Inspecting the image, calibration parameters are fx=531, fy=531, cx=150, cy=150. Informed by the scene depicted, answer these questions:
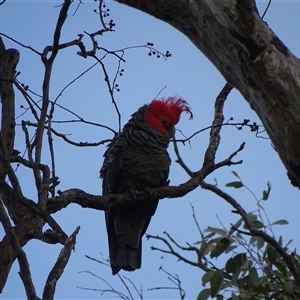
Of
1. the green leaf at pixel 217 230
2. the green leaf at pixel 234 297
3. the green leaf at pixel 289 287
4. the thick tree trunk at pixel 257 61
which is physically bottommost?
the green leaf at pixel 289 287

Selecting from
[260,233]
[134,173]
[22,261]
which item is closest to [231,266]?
[260,233]

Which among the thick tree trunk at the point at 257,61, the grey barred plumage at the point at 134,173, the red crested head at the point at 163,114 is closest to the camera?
the thick tree trunk at the point at 257,61

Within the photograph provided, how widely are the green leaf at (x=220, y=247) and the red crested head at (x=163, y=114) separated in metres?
2.30

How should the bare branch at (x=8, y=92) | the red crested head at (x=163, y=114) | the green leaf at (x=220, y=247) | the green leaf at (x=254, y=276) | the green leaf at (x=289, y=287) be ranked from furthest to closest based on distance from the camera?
the red crested head at (x=163, y=114) → the bare branch at (x=8, y=92) → the green leaf at (x=220, y=247) → the green leaf at (x=254, y=276) → the green leaf at (x=289, y=287)

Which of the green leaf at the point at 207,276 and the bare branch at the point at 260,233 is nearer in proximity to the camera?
the bare branch at the point at 260,233

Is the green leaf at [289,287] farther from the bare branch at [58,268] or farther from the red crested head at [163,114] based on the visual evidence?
the red crested head at [163,114]

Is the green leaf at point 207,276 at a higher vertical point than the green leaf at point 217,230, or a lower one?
lower

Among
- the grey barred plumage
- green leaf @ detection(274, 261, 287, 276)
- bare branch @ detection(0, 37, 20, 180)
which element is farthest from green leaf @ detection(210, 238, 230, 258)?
the grey barred plumage

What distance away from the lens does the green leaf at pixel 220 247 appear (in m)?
2.64

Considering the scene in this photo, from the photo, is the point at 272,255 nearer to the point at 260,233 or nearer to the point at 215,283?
the point at 215,283

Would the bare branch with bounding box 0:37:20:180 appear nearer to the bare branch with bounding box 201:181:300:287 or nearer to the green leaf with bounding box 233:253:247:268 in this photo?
the green leaf with bounding box 233:253:247:268

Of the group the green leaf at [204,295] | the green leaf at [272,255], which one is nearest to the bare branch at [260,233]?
the green leaf at [272,255]

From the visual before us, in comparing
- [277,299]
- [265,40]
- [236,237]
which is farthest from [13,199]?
[265,40]

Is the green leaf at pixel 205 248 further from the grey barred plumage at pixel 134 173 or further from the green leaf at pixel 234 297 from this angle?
the grey barred plumage at pixel 134 173
